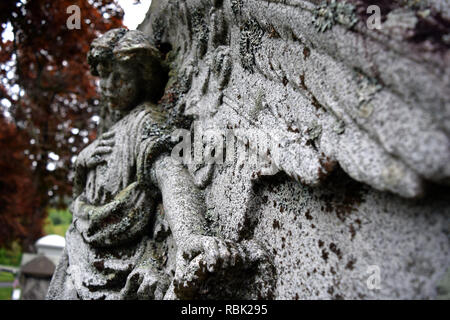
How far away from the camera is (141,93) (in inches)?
95.2

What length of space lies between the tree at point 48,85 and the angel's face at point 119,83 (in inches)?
74.0

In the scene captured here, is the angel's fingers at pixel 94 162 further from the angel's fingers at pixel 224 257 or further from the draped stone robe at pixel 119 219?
the angel's fingers at pixel 224 257

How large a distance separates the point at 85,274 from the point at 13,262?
15145 mm

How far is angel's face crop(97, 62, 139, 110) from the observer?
2.30 meters

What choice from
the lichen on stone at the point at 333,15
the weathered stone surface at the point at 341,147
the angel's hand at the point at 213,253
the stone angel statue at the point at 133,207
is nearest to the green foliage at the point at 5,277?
the stone angel statue at the point at 133,207

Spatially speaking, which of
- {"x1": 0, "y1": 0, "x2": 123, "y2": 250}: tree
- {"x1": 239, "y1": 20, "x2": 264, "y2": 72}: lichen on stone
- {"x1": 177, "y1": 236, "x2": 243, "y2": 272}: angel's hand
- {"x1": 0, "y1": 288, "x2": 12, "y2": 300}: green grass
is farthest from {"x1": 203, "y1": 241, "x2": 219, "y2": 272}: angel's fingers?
{"x1": 0, "y1": 288, "x2": 12, "y2": 300}: green grass

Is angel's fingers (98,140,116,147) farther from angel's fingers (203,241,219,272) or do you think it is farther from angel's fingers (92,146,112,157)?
angel's fingers (203,241,219,272)

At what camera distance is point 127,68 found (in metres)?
2.28

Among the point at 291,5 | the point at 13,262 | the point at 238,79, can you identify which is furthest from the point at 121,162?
the point at 13,262

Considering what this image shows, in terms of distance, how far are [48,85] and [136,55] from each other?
4.38 meters

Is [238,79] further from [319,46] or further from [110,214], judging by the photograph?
[110,214]

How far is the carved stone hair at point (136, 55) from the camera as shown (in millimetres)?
2232

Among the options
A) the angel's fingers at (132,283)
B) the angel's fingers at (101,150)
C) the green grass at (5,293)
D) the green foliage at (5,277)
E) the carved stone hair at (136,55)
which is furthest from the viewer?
the green foliage at (5,277)

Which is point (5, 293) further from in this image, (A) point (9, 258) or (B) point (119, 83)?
(B) point (119, 83)
